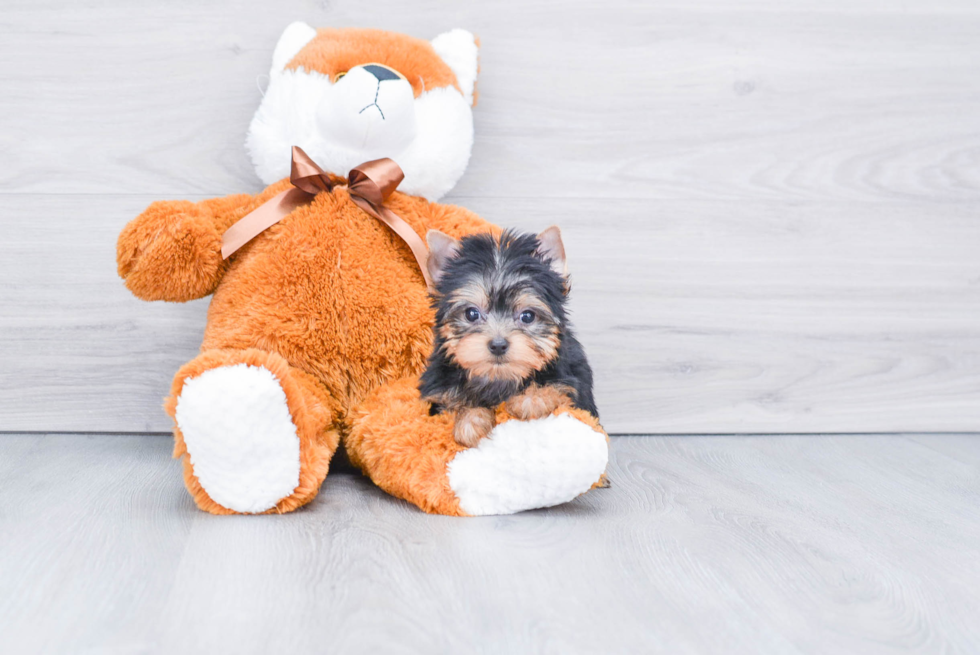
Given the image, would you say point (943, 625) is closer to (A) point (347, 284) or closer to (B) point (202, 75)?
(A) point (347, 284)

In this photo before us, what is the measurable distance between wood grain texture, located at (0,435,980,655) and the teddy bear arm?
39 cm

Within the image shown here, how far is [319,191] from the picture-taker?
148cm

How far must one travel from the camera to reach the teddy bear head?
1.43m

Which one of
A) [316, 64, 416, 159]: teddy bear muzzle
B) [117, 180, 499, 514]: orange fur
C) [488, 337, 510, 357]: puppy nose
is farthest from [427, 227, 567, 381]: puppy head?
[316, 64, 416, 159]: teddy bear muzzle

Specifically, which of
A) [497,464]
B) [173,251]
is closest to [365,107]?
[173,251]

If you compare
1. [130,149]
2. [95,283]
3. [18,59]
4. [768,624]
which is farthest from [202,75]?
[768,624]

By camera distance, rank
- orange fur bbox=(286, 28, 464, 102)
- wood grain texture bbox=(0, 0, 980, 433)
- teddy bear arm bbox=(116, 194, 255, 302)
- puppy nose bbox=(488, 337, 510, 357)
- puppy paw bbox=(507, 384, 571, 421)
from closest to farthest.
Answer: puppy nose bbox=(488, 337, 510, 357) → puppy paw bbox=(507, 384, 571, 421) → teddy bear arm bbox=(116, 194, 255, 302) → orange fur bbox=(286, 28, 464, 102) → wood grain texture bbox=(0, 0, 980, 433)

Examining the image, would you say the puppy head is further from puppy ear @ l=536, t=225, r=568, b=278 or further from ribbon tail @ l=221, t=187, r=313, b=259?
ribbon tail @ l=221, t=187, r=313, b=259

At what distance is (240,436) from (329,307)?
0.35 m

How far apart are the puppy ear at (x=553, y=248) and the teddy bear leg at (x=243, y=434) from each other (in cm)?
49

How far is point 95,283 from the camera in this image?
5.82 ft

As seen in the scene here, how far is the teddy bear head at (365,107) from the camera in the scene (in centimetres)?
143

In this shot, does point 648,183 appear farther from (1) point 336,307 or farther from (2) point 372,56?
(1) point 336,307

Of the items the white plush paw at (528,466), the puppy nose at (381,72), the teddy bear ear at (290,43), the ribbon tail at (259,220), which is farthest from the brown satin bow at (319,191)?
the white plush paw at (528,466)
